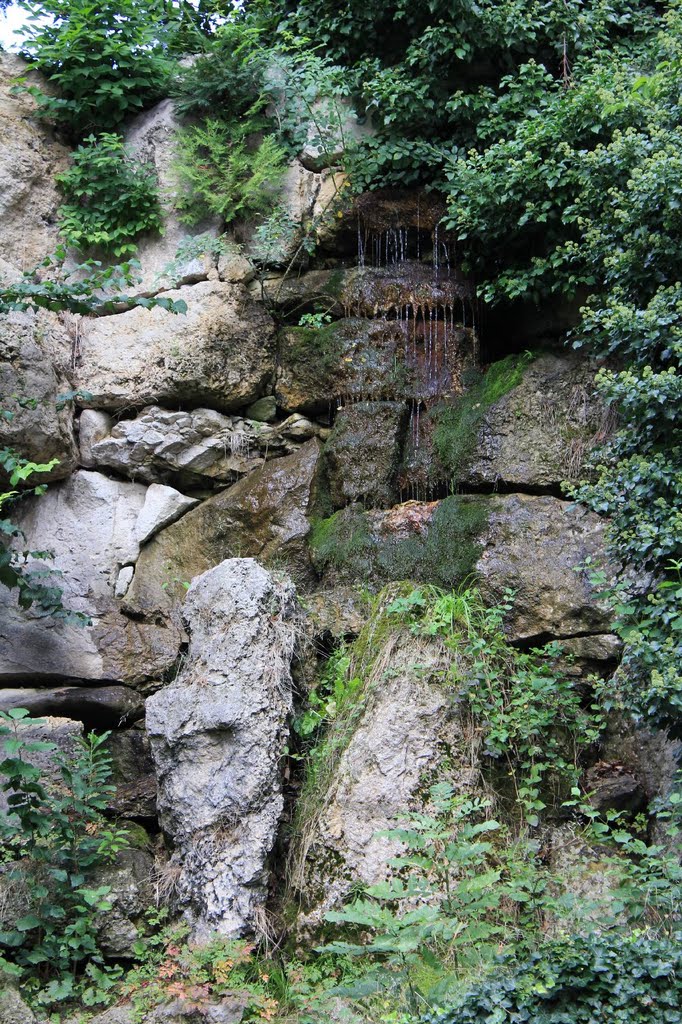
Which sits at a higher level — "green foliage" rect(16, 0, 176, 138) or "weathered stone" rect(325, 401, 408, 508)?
"green foliage" rect(16, 0, 176, 138)

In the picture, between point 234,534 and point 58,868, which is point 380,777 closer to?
point 58,868

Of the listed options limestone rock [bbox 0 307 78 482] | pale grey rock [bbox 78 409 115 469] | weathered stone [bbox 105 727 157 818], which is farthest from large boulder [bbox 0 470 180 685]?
weathered stone [bbox 105 727 157 818]

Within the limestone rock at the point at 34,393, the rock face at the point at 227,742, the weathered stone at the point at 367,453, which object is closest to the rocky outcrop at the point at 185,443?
the limestone rock at the point at 34,393

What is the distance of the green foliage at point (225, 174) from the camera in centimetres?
805

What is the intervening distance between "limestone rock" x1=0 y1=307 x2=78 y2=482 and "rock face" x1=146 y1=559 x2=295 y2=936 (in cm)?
206

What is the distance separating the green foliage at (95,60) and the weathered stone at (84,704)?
517 centimetres

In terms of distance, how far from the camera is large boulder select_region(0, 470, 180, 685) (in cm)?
686

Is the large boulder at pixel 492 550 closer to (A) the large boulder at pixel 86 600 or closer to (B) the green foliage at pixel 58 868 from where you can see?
(A) the large boulder at pixel 86 600

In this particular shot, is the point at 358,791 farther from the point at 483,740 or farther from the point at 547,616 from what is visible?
the point at 547,616

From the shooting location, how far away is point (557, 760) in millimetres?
5336

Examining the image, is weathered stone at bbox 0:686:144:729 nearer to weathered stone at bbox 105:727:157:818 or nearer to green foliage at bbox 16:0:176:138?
weathered stone at bbox 105:727:157:818

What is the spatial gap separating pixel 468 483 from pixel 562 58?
4.02m

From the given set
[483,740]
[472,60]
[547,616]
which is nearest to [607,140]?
[472,60]

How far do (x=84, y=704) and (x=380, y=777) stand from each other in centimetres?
248
